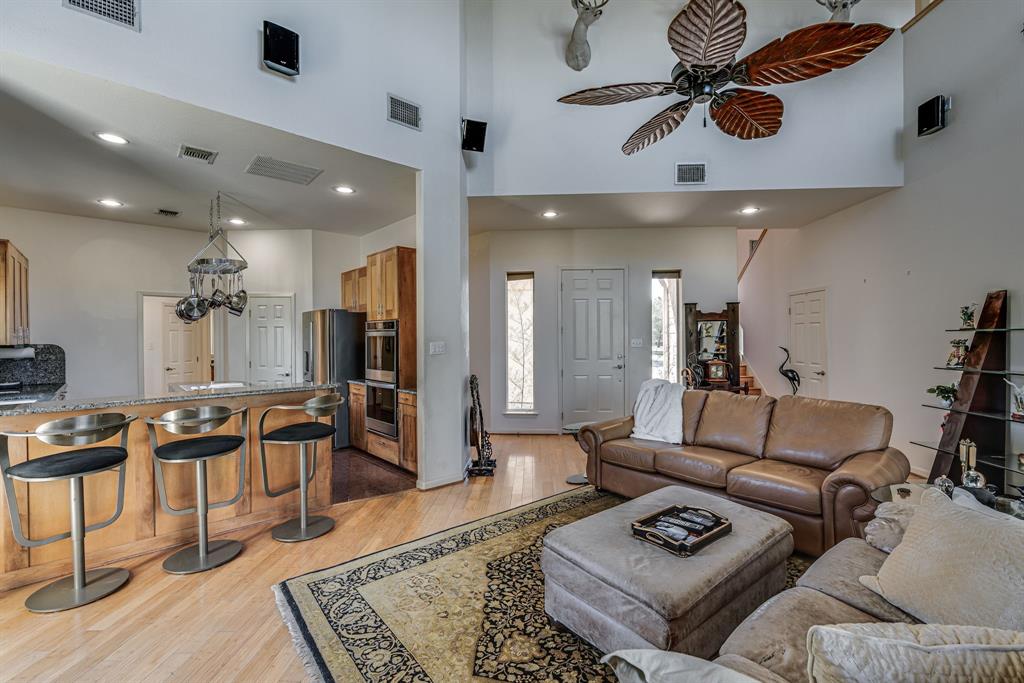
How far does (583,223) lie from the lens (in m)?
5.60

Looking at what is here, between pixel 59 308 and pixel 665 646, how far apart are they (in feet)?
22.1

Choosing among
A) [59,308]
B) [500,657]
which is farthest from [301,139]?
[59,308]

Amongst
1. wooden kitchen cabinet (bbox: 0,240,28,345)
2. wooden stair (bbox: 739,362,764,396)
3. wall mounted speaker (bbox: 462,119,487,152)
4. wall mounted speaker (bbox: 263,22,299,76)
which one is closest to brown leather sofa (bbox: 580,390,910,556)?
wall mounted speaker (bbox: 462,119,487,152)

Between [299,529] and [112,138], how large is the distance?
3120mm

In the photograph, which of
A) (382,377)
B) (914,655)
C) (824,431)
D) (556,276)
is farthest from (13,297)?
(824,431)

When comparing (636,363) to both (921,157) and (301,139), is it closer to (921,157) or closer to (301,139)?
(921,157)

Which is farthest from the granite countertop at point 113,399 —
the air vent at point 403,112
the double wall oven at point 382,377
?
the air vent at point 403,112

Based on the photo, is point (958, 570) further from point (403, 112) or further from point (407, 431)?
point (403, 112)

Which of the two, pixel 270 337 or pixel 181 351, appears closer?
pixel 270 337

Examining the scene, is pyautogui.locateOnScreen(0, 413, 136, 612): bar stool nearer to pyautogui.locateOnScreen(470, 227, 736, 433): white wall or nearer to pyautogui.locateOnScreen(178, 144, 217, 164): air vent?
pyautogui.locateOnScreen(178, 144, 217, 164): air vent

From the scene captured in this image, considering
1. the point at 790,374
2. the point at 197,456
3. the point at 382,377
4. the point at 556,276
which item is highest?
the point at 556,276

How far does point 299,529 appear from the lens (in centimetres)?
297

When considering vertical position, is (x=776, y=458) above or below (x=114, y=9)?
below

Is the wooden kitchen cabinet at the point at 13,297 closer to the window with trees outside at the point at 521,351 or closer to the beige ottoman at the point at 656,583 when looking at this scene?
the window with trees outside at the point at 521,351
